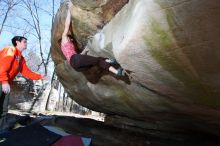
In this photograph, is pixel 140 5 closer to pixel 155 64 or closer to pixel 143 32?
pixel 143 32

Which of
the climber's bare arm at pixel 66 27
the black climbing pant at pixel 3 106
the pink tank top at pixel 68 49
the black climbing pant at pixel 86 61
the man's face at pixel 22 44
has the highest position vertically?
the climber's bare arm at pixel 66 27

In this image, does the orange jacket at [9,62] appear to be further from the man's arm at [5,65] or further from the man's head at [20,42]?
the man's head at [20,42]

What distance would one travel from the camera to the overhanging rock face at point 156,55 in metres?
4.46

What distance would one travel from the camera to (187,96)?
5.73 meters

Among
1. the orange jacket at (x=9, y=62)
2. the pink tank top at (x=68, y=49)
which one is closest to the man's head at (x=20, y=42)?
the orange jacket at (x=9, y=62)

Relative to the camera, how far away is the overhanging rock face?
14.6ft

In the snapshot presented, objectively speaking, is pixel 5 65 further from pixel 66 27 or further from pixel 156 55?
pixel 156 55

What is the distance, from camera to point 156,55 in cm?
503

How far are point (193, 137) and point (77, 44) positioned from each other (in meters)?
3.32

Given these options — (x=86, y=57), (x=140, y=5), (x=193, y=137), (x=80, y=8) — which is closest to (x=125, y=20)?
(x=140, y=5)

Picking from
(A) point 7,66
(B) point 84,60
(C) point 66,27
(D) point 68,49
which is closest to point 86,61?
(B) point 84,60

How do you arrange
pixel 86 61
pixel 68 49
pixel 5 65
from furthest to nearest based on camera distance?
pixel 5 65 < pixel 68 49 < pixel 86 61

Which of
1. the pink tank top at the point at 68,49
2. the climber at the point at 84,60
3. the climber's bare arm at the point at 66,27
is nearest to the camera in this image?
the climber at the point at 84,60

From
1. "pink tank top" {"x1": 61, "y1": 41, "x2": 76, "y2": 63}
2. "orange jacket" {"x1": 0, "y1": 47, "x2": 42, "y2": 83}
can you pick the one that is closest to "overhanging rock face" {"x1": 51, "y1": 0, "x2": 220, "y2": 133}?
"pink tank top" {"x1": 61, "y1": 41, "x2": 76, "y2": 63}
